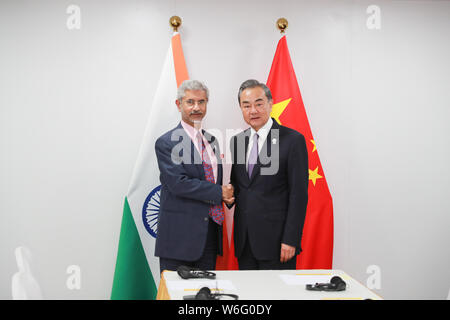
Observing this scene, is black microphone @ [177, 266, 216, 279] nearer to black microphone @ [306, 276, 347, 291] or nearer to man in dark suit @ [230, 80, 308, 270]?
black microphone @ [306, 276, 347, 291]

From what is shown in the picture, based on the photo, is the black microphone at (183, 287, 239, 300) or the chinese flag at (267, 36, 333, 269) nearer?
the black microphone at (183, 287, 239, 300)

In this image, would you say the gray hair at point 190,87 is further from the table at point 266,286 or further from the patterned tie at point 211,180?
the table at point 266,286

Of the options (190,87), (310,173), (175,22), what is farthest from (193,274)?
(175,22)

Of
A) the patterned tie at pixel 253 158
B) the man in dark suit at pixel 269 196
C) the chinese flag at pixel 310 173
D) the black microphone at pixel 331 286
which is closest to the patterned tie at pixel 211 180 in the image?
the man in dark suit at pixel 269 196

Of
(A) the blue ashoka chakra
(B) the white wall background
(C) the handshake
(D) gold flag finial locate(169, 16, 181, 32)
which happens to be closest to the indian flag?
(A) the blue ashoka chakra

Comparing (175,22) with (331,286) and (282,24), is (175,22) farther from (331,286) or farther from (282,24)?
(331,286)

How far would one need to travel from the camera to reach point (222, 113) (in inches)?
134

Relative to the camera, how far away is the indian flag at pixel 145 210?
3.05 meters

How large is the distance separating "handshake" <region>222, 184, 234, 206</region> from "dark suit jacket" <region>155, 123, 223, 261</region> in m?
0.03

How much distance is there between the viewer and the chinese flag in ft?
10.4

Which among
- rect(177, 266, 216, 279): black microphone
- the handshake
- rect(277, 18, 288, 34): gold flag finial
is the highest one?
rect(277, 18, 288, 34): gold flag finial

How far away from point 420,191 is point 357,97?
0.96 meters

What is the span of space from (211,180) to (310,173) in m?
0.92

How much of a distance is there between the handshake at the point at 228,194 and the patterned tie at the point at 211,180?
0.11 m
